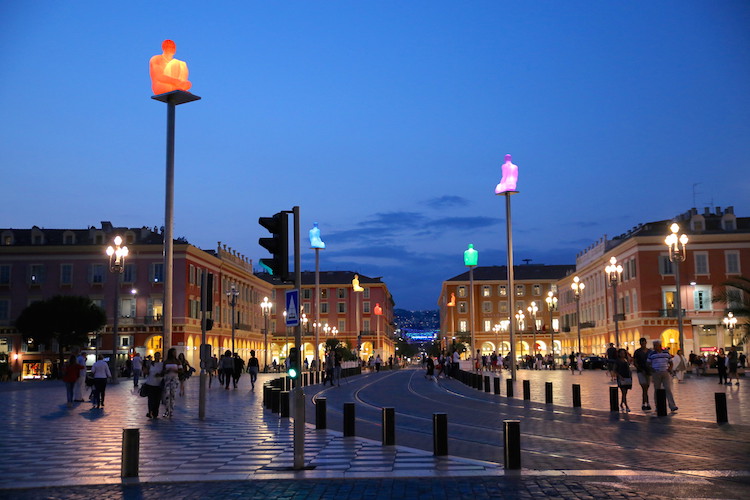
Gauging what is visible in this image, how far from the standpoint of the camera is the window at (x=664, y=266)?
6831 centimetres

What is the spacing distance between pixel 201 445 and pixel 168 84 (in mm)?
10247

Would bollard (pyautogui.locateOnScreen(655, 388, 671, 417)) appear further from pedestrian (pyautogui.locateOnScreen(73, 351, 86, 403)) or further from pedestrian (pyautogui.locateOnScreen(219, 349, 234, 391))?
pedestrian (pyautogui.locateOnScreen(219, 349, 234, 391))

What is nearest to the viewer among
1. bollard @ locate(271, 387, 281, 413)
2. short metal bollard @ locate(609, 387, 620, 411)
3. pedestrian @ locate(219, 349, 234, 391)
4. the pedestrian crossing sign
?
the pedestrian crossing sign

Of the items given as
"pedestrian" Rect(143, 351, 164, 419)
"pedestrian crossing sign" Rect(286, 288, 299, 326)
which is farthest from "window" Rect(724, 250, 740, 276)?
"pedestrian crossing sign" Rect(286, 288, 299, 326)

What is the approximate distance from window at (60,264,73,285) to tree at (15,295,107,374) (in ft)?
27.5

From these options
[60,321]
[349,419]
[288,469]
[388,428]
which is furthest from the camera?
[60,321]

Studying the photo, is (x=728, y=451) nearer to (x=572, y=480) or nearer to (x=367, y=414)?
(x=572, y=480)

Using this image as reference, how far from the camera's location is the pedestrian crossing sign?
36.7 feet

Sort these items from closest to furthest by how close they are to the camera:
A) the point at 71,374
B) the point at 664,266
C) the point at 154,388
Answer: the point at 154,388 < the point at 71,374 < the point at 664,266

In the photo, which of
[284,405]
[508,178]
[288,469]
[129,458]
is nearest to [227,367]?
[508,178]

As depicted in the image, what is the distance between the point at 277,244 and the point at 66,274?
6612cm

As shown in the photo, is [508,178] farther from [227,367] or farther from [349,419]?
[349,419]

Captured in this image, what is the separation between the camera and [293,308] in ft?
37.5

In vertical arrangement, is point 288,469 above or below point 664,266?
below
